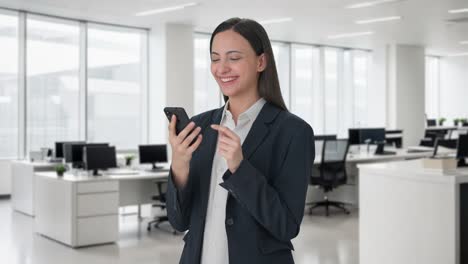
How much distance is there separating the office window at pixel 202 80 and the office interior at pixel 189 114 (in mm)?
39

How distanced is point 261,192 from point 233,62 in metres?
0.34

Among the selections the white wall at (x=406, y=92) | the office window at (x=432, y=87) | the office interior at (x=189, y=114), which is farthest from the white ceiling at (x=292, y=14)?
the office window at (x=432, y=87)

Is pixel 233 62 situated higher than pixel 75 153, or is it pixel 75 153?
pixel 233 62

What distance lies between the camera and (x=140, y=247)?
6.52 meters

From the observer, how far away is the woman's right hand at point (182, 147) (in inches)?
52.0

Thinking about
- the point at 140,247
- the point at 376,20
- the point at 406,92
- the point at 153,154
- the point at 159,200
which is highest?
the point at 376,20

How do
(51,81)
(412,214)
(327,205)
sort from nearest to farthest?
(412,214) → (327,205) → (51,81)

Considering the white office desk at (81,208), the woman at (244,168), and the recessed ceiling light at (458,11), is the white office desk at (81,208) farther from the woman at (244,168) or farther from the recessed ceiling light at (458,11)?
the recessed ceiling light at (458,11)

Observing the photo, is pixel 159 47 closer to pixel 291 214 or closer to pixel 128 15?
pixel 128 15

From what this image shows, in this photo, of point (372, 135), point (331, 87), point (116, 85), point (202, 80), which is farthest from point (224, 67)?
point (331, 87)

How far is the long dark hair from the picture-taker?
1.37m

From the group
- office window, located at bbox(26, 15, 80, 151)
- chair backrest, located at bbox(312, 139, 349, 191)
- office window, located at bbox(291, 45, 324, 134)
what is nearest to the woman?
chair backrest, located at bbox(312, 139, 349, 191)

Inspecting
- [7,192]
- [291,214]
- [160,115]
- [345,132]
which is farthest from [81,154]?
[345,132]

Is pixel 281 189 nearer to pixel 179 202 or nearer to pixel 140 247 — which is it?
pixel 179 202
